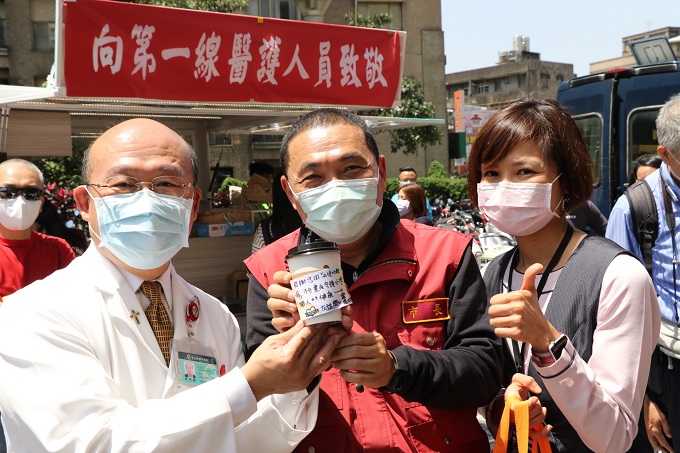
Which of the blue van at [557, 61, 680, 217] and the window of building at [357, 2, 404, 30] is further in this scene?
the window of building at [357, 2, 404, 30]

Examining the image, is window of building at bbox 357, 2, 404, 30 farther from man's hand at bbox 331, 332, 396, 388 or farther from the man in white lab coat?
man's hand at bbox 331, 332, 396, 388

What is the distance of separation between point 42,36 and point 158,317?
26.6 metres

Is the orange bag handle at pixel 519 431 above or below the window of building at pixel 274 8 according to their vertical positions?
below

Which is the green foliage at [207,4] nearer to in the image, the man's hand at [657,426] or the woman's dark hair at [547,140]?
the woman's dark hair at [547,140]

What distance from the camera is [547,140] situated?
2.36 m

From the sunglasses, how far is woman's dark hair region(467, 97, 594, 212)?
12.3 ft

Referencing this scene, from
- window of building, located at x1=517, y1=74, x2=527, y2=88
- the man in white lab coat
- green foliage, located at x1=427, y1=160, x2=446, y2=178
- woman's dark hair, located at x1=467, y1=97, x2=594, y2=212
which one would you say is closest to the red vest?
the man in white lab coat

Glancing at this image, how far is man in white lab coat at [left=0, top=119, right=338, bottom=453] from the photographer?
1651 mm

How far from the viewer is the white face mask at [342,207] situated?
7.20 ft

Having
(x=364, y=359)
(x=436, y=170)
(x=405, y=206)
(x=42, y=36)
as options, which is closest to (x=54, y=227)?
(x=405, y=206)

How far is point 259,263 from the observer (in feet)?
7.37

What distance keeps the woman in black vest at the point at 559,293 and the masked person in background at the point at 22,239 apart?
3476 mm

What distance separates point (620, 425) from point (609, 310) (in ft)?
1.15

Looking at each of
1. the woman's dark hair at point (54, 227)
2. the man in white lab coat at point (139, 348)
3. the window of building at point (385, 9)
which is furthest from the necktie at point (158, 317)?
the window of building at point (385, 9)
